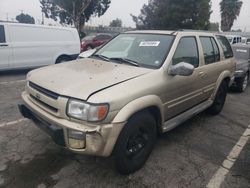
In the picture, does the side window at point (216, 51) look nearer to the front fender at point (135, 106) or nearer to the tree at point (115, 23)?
the front fender at point (135, 106)

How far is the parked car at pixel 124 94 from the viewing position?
2.49 metres

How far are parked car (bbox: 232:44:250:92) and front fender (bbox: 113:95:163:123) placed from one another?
5.07 m

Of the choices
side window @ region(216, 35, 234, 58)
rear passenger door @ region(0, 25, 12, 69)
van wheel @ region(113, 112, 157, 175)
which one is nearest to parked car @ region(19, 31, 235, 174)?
van wheel @ region(113, 112, 157, 175)

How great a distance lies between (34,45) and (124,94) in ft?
22.5

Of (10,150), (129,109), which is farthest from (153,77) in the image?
(10,150)

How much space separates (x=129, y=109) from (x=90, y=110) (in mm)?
428

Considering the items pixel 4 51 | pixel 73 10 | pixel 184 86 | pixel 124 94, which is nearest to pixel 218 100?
pixel 184 86

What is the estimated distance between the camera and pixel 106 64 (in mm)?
3473

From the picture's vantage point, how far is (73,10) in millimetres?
27266

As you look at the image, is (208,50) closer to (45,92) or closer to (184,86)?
(184,86)

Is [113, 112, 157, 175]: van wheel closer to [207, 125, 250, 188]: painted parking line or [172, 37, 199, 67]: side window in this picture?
[207, 125, 250, 188]: painted parking line

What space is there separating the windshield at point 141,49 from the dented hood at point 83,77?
0.83 ft

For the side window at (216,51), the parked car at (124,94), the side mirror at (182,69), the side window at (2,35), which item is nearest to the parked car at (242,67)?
the side window at (216,51)

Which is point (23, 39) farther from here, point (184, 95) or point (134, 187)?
point (134, 187)
